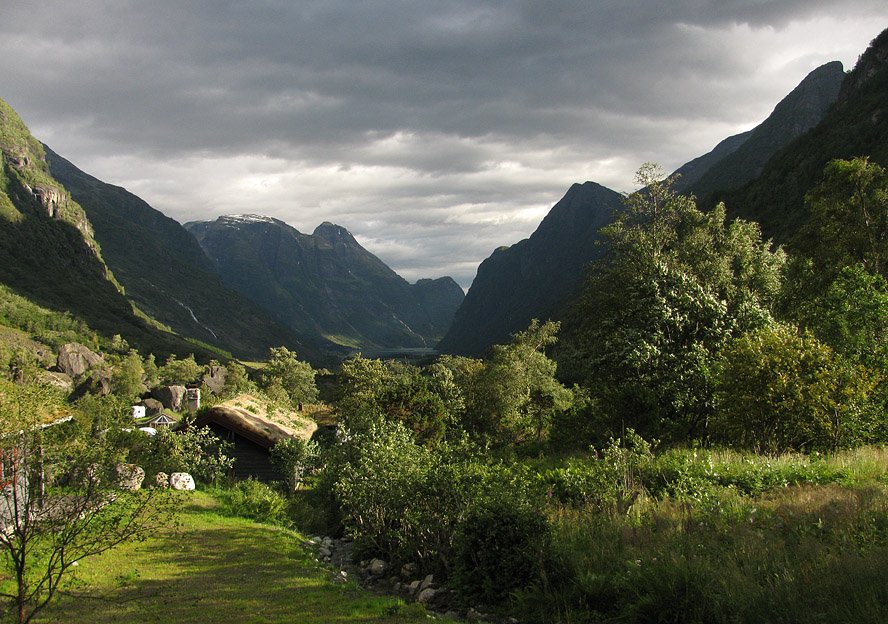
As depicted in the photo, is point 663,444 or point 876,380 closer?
point 876,380

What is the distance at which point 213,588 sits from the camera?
12336mm

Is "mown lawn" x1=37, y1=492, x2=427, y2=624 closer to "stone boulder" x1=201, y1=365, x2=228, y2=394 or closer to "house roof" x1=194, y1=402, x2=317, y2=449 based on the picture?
"house roof" x1=194, y1=402, x2=317, y2=449

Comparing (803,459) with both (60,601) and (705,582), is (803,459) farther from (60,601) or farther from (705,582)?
(60,601)

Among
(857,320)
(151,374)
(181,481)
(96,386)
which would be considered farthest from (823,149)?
(151,374)

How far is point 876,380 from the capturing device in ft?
50.5

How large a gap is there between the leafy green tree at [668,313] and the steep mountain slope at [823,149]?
152 feet

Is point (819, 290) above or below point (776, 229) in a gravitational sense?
below

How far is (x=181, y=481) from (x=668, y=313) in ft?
72.6

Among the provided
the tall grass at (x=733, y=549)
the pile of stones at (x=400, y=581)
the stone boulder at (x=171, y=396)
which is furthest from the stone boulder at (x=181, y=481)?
the stone boulder at (x=171, y=396)

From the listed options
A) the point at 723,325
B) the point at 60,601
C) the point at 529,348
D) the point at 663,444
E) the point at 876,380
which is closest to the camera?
the point at 60,601

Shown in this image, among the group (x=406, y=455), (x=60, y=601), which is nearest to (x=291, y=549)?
(x=406, y=455)

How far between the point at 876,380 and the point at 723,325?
20.6 ft

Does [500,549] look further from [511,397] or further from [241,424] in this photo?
[511,397]

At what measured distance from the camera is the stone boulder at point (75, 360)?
4734 inches
